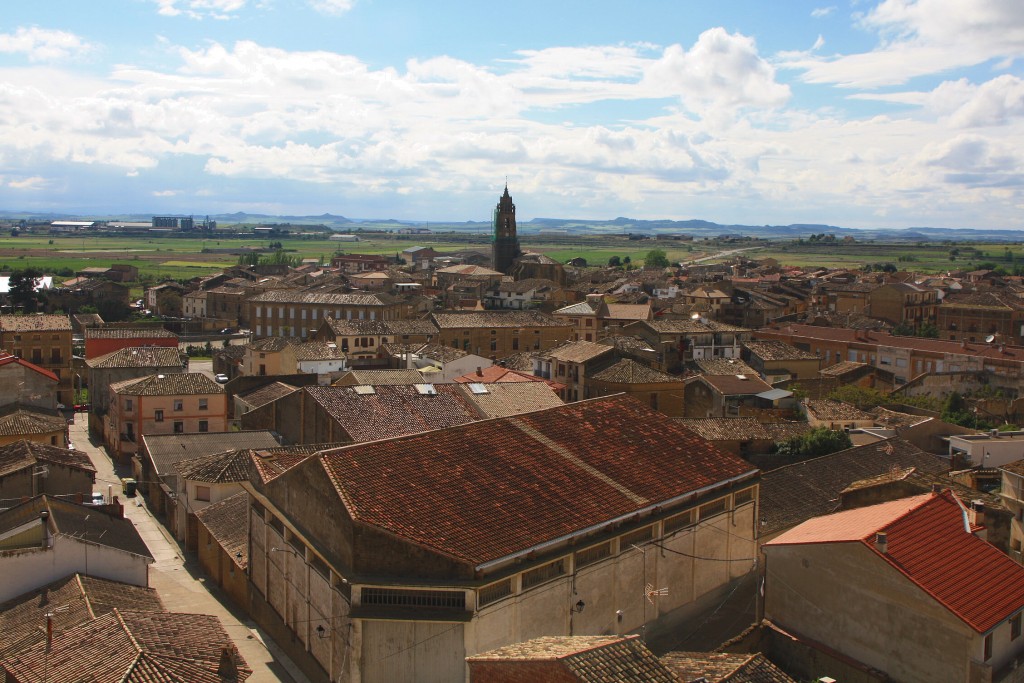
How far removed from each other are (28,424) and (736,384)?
1167 inches

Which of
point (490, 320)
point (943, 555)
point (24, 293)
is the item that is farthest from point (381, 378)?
point (24, 293)

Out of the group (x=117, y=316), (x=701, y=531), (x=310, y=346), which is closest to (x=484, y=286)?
(x=117, y=316)

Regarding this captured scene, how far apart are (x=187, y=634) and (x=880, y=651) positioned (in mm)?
13382

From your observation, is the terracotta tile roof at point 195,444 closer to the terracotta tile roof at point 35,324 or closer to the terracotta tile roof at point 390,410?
the terracotta tile roof at point 390,410

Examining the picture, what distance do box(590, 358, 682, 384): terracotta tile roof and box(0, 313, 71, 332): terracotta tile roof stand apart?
2919 centimetres

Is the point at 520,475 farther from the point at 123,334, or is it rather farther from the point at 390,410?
the point at 123,334

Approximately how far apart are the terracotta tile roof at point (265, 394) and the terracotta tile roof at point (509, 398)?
822cm

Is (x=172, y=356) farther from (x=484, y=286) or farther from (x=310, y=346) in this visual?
(x=484, y=286)

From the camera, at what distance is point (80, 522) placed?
26062mm

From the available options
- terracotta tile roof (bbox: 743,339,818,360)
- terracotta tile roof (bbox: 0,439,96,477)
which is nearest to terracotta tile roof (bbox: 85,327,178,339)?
terracotta tile roof (bbox: 0,439,96,477)

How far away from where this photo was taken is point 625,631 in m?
21.8

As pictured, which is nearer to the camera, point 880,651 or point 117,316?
point 880,651

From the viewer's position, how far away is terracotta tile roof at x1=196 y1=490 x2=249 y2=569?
2568 centimetres

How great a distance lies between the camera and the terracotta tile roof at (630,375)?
44719 millimetres
